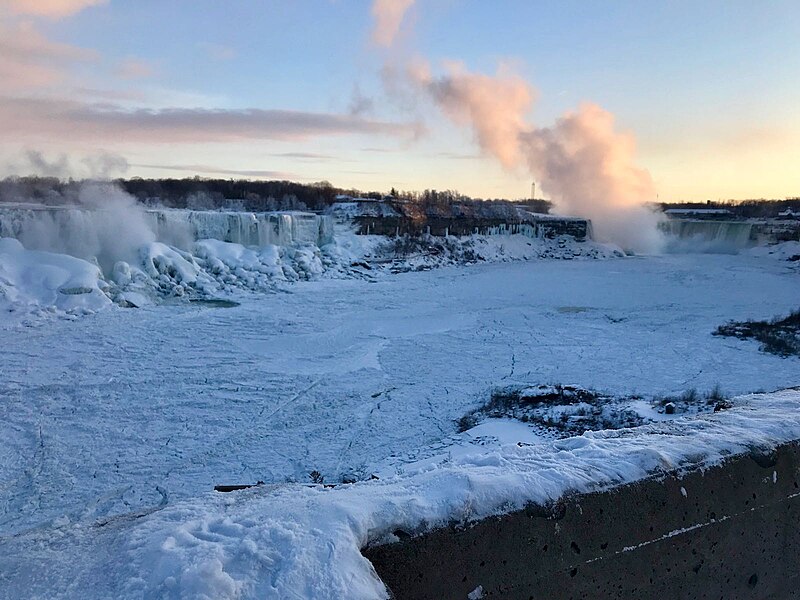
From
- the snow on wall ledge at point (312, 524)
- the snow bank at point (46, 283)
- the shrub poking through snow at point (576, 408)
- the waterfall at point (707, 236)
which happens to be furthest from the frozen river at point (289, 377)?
the waterfall at point (707, 236)

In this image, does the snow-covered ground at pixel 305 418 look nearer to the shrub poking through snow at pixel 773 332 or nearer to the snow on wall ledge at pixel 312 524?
the snow on wall ledge at pixel 312 524

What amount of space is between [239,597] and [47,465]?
6144mm

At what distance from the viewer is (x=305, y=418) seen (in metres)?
8.95

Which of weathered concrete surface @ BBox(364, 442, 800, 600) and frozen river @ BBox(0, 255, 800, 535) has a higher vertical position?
weathered concrete surface @ BBox(364, 442, 800, 600)

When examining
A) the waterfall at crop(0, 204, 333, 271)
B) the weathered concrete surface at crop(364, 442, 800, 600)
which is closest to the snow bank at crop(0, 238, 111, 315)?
the waterfall at crop(0, 204, 333, 271)

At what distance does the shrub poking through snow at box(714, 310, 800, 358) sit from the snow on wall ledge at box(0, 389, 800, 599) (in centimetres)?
1127

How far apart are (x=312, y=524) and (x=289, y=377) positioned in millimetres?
8610

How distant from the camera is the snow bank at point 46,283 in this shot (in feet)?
51.9

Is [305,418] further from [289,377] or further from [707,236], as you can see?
[707,236]

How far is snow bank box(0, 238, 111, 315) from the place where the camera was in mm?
15812

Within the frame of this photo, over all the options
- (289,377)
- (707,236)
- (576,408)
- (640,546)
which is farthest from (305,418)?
(707,236)

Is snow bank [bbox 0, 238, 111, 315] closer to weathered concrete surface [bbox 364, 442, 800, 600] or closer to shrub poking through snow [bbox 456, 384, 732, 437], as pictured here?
shrub poking through snow [bbox 456, 384, 732, 437]

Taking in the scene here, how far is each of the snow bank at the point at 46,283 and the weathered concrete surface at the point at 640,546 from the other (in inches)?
622

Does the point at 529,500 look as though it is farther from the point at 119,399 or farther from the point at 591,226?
the point at 591,226
